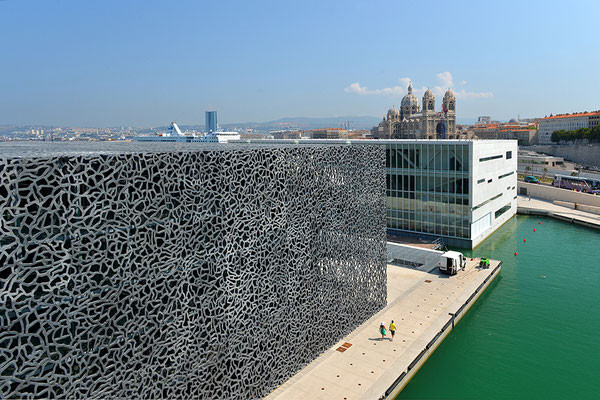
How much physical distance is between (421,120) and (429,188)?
108983 mm

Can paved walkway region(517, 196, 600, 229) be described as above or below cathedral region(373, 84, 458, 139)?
below

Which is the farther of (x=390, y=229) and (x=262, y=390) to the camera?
(x=390, y=229)

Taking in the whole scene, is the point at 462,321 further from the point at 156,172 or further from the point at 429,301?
the point at 156,172

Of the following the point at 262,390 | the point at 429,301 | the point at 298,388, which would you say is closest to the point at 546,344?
the point at 429,301

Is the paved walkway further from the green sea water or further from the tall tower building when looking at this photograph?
the tall tower building

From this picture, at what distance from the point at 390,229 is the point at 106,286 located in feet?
127

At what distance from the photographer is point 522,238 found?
47250 mm

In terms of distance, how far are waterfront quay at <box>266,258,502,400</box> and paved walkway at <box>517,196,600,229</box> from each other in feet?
94.0

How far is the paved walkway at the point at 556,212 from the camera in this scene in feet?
174

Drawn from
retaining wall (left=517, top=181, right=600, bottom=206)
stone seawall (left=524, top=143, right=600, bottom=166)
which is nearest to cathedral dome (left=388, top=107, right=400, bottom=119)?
stone seawall (left=524, top=143, right=600, bottom=166)

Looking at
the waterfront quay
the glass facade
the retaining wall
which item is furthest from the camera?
the retaining wall

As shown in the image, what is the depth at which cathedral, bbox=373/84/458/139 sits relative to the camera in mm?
146000

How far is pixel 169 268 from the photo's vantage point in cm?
1451

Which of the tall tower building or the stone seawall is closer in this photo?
the stone seawall
